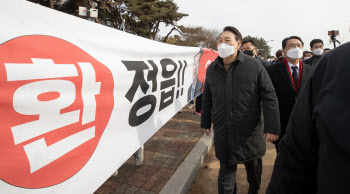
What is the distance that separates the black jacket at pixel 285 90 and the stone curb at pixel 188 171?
1.38 meters

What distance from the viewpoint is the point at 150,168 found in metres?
3.16

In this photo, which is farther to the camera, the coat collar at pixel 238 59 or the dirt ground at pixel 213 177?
the dirt ground at pixel 213 177

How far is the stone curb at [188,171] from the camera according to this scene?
8.57 ft

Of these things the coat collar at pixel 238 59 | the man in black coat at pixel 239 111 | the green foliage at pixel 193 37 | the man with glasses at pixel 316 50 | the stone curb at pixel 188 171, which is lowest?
the stone curb at pixel 188 171

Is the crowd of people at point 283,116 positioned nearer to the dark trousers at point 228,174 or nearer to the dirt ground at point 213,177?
the dark trousers at point 228,174

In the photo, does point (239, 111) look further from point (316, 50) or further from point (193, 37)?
point (193, 37)

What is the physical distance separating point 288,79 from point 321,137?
80.2 inches

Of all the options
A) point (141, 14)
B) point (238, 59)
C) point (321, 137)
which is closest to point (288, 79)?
→ point (238, 59)

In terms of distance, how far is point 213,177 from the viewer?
321 cm

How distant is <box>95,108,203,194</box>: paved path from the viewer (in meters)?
2.68

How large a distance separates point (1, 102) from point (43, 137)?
0.96 feet

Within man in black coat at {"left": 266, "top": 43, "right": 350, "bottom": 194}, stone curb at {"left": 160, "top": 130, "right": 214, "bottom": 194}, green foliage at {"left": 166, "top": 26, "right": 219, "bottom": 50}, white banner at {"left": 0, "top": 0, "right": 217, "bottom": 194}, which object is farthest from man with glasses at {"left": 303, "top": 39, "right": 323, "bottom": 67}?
green foliage at {"left": 166, "top": 26, "right": 219, "bottom": 50}

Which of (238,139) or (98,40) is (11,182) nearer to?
(98,40)

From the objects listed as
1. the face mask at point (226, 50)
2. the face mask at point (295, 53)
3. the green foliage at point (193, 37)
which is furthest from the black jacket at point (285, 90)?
the green foliage at point (193, 37)
